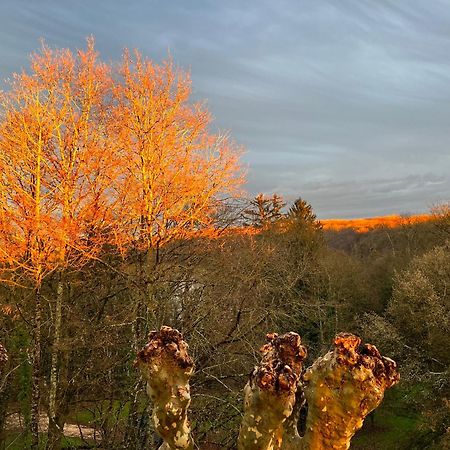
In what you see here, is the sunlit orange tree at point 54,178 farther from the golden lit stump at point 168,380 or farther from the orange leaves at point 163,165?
the golden lit stump at point 168,380

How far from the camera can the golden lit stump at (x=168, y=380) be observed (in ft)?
12.5

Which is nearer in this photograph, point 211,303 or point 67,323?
point 211,303

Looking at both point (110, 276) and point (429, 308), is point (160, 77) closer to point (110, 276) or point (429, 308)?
point (110, 276)

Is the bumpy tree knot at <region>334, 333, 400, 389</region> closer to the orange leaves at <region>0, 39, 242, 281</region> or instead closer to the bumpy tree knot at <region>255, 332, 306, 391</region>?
the bumpy tree knot at <region>255, 332, 306, 391</region>

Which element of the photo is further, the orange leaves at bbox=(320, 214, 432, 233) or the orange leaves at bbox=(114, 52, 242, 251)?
the orange leaves at bbox=(320, 214, 432, 233)

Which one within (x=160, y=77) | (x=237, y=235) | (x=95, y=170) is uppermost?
(x=160, y=77)

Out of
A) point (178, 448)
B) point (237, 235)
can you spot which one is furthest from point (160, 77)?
point (178, 448)

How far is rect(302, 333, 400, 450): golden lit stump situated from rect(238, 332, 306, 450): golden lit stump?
8.8 inches

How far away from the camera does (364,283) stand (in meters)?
34.1

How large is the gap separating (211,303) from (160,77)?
211 inches

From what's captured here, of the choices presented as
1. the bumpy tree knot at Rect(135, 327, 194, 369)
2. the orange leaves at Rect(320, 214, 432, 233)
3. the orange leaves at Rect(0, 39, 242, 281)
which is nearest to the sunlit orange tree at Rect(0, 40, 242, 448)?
the orange leaves at Rect(0, 39, 242, 281)

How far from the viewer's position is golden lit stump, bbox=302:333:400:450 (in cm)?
357

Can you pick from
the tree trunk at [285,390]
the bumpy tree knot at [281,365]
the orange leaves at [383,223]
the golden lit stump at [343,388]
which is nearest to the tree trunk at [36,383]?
the tree trunk at [285,390]

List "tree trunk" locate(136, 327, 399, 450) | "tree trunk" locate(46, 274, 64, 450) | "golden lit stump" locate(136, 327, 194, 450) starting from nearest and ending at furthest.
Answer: "tree trunk" locate(136, 327, 399, 450)
"golden lit stump" locate(136, 327, 194, 450)
"tree trunk" locate(46, 274, 64, 450)
